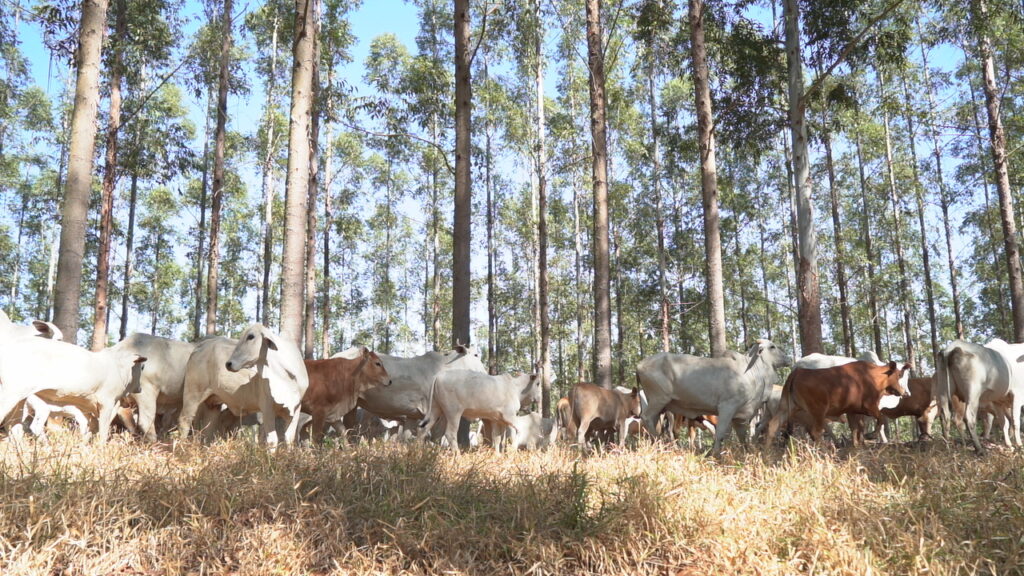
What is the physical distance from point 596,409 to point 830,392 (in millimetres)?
4589

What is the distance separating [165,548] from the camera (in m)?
4.62

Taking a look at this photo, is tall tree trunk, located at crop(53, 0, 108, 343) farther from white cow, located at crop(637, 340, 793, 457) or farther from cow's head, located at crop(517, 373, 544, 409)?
white cow, located at crop(637, 340, 793, 457)

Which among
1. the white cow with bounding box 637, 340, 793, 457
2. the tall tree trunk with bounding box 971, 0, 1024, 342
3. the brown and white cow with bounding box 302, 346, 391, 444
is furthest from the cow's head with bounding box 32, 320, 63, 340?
the tall tree trunk with bounding box 971, 0, 1024, 342

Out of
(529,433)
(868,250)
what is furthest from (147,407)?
(868,250)

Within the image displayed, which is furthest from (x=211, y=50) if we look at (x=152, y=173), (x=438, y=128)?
(x=438, y=128)

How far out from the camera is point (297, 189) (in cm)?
1062

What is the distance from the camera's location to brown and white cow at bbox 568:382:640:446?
1324cm

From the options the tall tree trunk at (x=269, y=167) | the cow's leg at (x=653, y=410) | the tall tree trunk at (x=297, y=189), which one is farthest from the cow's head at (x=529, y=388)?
the tall tree trunk at (x=269, y=167)

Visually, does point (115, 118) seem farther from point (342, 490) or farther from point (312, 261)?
point (342, 490)

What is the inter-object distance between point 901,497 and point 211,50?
23772 millimetres

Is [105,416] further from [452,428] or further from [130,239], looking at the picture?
[130,239]

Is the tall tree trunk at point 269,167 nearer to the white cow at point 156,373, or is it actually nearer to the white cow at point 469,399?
the white cow at point 156,373

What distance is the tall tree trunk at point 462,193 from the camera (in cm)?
1220

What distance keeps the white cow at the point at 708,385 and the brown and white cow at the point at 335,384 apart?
13.4 ft
